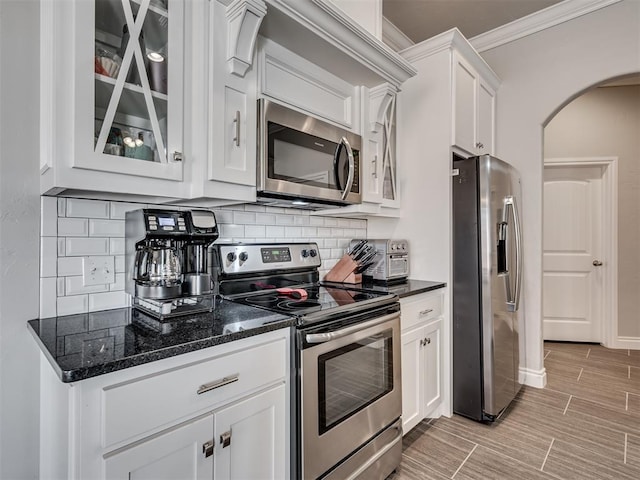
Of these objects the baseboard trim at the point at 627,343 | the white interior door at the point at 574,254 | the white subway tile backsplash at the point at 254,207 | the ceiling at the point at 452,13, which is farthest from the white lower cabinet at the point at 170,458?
the baseboard trim at the point at 627,343

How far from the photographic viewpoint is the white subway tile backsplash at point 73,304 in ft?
4.42

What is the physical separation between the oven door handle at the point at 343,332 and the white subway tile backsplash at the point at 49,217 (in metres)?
1.03

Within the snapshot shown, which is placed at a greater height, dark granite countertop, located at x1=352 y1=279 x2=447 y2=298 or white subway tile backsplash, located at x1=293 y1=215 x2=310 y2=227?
white subway tile backsplash, located at x1=293 y1=215 x2=310 y2=227

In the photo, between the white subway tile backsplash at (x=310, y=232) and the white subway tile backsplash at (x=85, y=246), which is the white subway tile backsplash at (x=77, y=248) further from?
the white subway tile backsplash at (x=310, y=232)

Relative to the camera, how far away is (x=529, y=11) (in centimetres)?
285

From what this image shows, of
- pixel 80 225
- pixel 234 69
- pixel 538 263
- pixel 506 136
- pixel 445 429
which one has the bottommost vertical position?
pixel 445 429

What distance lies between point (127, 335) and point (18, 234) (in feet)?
1.89

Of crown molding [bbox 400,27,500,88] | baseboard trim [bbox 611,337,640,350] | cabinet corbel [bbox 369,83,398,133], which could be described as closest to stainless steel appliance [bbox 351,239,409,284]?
cabinet corbel [bbox 369,83,398,133]

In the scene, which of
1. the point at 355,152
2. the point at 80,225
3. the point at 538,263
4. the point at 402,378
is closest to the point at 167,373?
the point at 80,225

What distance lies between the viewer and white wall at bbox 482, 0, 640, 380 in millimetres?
2684

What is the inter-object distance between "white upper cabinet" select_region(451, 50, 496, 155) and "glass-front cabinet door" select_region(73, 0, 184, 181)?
1.81 m

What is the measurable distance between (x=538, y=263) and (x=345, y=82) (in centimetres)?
217

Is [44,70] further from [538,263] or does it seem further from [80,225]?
[538,263]

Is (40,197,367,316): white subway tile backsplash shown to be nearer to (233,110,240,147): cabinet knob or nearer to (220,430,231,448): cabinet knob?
(233,110,240,147): cabinet knob
